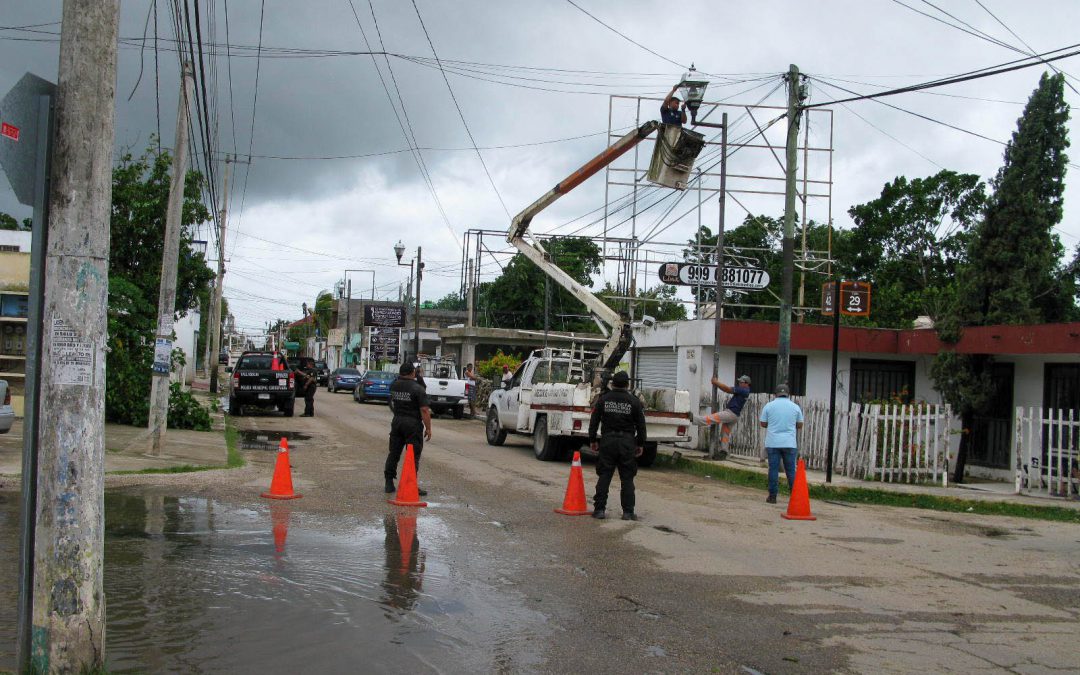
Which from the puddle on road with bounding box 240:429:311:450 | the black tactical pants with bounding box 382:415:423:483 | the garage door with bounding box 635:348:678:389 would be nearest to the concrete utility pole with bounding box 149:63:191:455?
the puddle on road with bounding box 240:429:311:450

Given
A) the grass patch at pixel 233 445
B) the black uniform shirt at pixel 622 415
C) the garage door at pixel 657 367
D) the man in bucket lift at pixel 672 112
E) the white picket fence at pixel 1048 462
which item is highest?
the man in bucket lift at pixel 672 112

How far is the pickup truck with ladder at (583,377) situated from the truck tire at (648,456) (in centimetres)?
2

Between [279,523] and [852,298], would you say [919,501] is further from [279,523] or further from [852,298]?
[279,523]

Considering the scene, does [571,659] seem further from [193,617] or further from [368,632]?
[193,617]

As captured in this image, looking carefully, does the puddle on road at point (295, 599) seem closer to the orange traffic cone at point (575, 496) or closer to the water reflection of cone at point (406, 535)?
the water reflection of cone at point (406, 535)

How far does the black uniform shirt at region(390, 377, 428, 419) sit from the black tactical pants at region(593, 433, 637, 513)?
258 centimetres

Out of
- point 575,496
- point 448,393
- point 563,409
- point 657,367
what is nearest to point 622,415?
point 575,496

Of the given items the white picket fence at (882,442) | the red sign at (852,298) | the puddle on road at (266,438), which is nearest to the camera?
the red sign at (852,298)

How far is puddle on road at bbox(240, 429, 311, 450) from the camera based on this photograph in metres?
19.0

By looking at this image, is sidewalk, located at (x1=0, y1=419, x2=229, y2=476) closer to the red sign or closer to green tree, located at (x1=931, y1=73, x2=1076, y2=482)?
the red sign

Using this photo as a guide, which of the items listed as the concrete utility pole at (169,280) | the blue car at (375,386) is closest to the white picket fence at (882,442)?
the concrete utility pole at (169,280)

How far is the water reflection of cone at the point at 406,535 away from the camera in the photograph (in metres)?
8.29

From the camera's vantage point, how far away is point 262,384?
27609mm

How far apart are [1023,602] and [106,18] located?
770 centimetres
